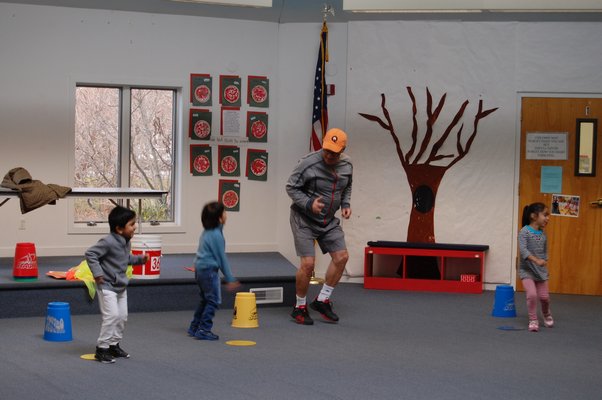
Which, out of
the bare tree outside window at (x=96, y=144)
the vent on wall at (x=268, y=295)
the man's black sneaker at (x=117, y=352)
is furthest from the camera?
the bare tree outside window at (x=96, y=144)

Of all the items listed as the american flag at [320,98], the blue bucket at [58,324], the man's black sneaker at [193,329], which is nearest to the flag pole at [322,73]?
the american flag at [320,98]

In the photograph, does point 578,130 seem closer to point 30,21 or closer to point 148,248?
point 148,248

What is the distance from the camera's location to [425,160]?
10.3m

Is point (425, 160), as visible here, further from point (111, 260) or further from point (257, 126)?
point (111, 260)

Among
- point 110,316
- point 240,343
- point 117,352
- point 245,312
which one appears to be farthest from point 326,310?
point 110,316

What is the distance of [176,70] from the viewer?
33.5ft

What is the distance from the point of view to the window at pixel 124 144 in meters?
10.1

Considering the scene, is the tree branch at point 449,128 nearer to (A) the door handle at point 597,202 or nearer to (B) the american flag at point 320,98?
(B) the american flag at point 320,98

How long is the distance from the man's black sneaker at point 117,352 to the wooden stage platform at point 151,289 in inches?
68.4

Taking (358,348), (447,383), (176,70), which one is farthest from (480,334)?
(176,70)

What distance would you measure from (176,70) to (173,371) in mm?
5027

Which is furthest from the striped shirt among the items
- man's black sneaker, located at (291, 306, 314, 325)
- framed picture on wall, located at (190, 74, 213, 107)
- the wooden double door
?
framed picture on wall, located at (190, 74, 213, 107)

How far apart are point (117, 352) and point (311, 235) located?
2.15 meters

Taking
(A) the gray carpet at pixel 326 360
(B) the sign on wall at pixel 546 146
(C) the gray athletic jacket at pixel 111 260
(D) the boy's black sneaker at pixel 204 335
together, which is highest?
(B) the sign on wall at pixel 546 146
